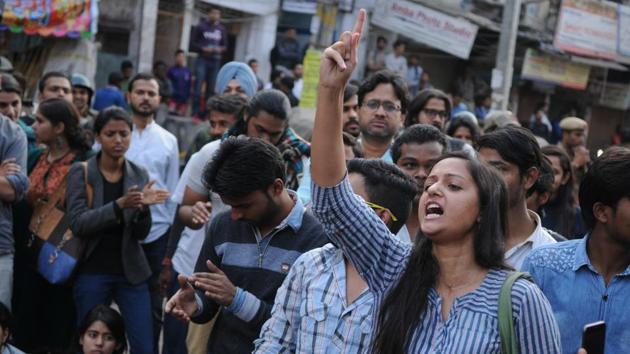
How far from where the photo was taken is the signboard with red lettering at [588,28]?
24.1 metres

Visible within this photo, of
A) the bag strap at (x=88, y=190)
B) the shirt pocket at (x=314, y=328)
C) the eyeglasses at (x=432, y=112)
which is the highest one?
the eyeglasses at (x=432, y=112)

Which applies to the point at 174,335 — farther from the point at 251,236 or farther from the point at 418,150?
the point at 418,150

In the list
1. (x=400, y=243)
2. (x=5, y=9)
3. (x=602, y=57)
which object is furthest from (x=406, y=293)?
(x=602, y=57)

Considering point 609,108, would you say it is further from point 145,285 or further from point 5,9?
point 145,285

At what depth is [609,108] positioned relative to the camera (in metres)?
29.4

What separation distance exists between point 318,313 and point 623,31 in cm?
2363

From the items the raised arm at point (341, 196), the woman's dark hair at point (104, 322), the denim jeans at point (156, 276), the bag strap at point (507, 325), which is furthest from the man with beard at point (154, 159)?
the bag strap at point (507, 325)

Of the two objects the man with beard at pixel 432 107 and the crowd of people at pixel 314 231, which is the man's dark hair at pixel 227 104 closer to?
the crowd of people at pixel 314 231

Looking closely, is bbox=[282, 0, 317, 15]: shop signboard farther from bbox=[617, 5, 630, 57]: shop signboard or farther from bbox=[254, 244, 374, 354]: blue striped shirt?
bbox=[254, 244, 374, 354]: blue striped shirt

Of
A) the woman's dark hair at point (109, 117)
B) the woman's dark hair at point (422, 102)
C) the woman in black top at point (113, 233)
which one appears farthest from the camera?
the woman's dark hair at point (422, 102)

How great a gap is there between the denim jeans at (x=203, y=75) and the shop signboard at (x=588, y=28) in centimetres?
879

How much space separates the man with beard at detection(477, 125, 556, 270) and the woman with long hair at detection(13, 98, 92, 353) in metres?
3.20

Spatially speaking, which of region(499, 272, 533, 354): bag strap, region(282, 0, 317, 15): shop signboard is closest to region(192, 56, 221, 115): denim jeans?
region(282, 0, 317, 15): shop signboard

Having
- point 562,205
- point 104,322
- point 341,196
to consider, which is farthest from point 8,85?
point 341,196
